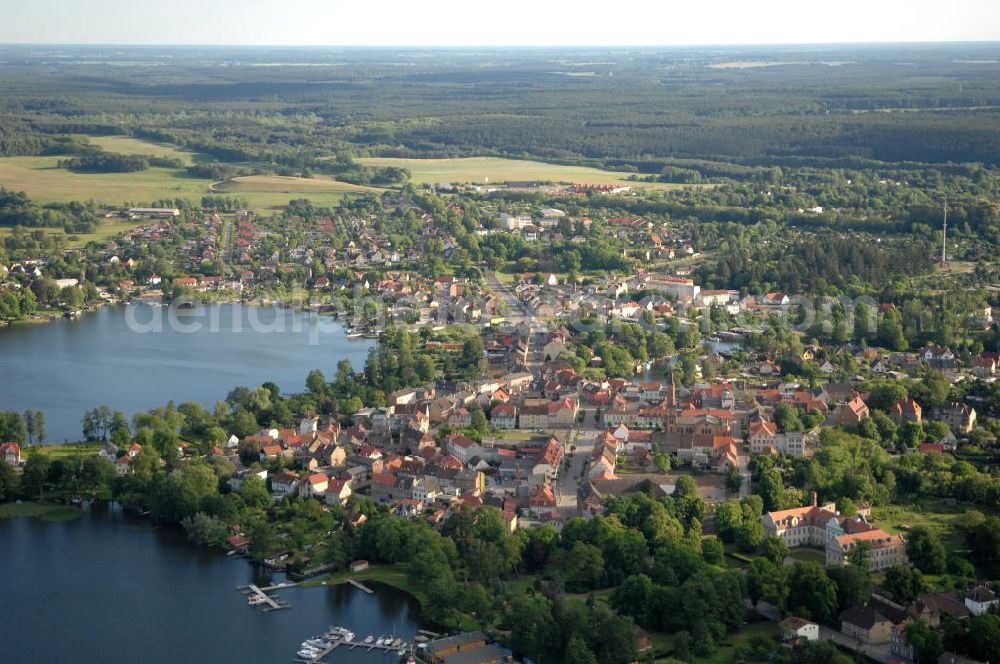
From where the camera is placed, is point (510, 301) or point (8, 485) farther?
point (510, 301)

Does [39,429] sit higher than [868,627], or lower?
lower

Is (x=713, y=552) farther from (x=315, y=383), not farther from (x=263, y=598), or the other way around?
(x=315, y=383)

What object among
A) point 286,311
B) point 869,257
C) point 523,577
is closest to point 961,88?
point 869,257

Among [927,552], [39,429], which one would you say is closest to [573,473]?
[927,552]

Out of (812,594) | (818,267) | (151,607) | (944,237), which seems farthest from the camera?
(944,237)

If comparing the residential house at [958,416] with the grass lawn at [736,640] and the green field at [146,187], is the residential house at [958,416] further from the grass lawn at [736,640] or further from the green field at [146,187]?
the green field at [146,187]

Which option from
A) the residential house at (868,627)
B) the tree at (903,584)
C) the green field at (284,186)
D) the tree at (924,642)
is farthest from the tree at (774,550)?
the green field at (284,186)

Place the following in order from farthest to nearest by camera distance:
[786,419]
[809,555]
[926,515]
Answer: [786,419], [926,515], [809,555]
